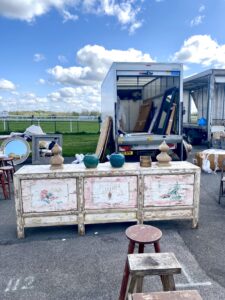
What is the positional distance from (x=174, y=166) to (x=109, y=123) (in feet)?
15.3

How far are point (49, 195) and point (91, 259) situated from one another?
1003 millimetres

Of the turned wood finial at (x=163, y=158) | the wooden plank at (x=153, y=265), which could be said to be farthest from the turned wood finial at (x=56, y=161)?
the wooden plank at (x=153, y=265)

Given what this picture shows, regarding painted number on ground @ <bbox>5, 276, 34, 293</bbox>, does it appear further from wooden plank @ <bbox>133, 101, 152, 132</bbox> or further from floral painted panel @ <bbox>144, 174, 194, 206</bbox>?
wooden plank @ <bbox>133, 101, 152, 132</bbox>

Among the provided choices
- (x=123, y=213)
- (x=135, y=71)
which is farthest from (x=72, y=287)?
(x=135, y=71)

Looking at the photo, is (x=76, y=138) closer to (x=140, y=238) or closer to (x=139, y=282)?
(x=140, y=238)

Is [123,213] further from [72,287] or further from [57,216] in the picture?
[72,287]

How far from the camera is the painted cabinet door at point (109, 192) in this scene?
3355 millimetres

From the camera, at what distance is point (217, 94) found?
11625mm

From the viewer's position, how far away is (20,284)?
2441 millimetres

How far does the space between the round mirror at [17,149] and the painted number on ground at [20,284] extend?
5.90 meters

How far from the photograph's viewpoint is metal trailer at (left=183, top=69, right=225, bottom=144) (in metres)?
9.29

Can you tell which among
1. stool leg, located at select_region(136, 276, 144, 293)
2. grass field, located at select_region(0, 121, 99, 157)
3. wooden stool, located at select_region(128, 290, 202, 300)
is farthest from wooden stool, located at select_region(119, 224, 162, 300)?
grass field, located at select_region(0, 121, 99, 157)

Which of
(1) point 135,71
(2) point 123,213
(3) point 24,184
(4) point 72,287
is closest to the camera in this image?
(4) point 72,287

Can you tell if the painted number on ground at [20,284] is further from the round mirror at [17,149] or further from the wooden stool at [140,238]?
the round mirror at [17,149]
